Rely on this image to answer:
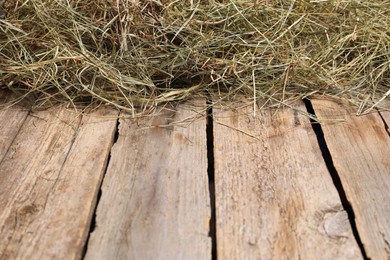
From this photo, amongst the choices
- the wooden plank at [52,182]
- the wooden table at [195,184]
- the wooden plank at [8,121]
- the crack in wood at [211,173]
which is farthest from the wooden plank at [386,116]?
the wooden plank at [8,121]

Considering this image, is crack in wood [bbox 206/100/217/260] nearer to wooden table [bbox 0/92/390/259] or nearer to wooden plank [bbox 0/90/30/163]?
wooden table [bbox 0/92/390/259]

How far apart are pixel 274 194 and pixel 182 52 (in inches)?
29.1

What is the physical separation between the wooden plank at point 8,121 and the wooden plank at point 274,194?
0.57 metres

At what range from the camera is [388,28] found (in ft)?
7.39

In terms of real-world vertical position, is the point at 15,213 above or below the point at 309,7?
below

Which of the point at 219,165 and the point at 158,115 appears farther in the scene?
the point at 158,115

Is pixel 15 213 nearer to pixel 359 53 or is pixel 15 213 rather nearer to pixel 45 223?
pixel 45 223

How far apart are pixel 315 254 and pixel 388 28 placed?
1.27 m

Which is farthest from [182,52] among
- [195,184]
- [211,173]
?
[195,184]

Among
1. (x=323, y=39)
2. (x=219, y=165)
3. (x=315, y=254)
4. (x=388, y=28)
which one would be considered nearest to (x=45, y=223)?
(x=219, y=165)

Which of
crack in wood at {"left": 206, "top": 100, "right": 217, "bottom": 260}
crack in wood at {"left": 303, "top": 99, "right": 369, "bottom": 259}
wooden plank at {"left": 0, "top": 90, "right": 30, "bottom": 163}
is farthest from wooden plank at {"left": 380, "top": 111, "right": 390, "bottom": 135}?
wooden plank at {"left": 0, "top": 90, "right": 30, "bottom": 163}

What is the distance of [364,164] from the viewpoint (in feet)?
5.23

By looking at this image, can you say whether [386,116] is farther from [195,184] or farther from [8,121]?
[8,121]

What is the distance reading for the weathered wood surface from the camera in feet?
4.34
